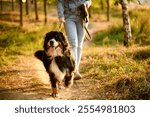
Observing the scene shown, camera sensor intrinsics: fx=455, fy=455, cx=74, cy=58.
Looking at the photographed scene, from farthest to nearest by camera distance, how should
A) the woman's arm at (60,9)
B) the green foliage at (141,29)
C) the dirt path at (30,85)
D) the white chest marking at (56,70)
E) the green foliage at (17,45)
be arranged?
the green foliage at (141,29) → the green foliage at (17,45) → the woman's arm at (60,9) → the dirt path at (30,85) → the white chest marking at (56,70)

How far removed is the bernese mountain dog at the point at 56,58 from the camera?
294 inches

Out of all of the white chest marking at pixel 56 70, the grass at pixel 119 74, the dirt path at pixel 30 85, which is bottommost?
the dirt path at pixel 30 85

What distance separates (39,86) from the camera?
28.4 feet

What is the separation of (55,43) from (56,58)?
35 centimetres

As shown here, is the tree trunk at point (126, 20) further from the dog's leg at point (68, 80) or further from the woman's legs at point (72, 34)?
the dog's leg at point (68, 80)

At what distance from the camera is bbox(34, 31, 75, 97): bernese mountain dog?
7.47 m

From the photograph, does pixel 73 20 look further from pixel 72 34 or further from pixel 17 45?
pixel 17 45

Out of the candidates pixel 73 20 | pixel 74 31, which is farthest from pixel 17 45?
pixel 74 31

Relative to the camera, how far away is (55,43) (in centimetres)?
742

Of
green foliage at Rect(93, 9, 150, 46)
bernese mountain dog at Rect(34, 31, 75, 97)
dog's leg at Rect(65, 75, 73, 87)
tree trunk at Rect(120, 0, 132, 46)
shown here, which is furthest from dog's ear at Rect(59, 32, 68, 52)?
green foliage at Rect(93, 9, 150, 46)

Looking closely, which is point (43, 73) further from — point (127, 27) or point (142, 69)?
point (127, 27)

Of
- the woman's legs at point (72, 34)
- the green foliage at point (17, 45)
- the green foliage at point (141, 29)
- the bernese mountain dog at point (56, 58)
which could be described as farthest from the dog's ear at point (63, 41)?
the green foliage at point (141, 29)

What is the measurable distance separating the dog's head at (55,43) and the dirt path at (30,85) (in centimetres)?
79

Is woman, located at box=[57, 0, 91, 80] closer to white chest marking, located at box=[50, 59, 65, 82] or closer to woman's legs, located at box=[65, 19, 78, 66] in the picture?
woman's legs, located at box=[65, 19, 78, 66]
